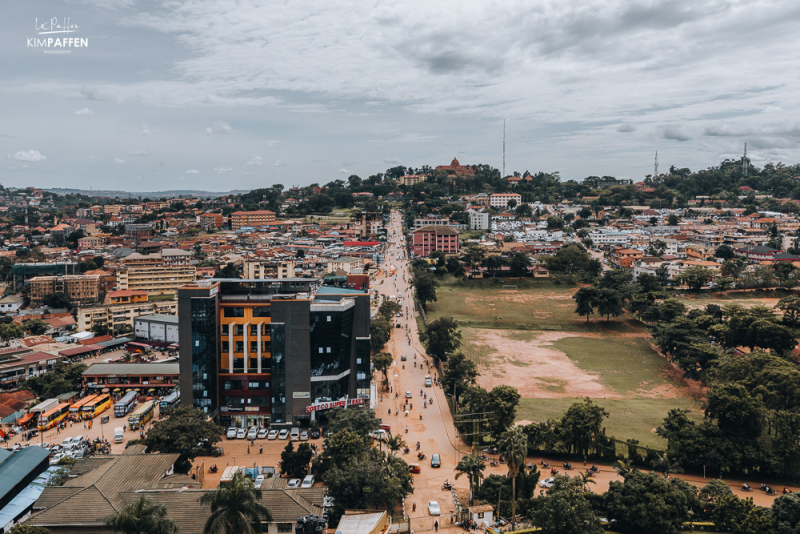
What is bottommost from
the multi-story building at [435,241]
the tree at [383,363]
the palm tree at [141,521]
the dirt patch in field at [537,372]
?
the dirt patch in field at [537,372]

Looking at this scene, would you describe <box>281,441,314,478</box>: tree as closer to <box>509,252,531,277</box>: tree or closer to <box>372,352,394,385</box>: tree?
<box>372,352,394,385</box>: tree

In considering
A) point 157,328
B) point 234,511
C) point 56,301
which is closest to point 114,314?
point 157,328

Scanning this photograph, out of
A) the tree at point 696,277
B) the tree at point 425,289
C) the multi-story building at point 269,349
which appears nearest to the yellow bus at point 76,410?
the multi-story building at point 269,349

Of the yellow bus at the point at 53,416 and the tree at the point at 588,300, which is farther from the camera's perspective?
the tree at the point at 588,300

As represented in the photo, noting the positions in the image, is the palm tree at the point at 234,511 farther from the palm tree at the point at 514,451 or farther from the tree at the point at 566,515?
the tree at the point at 566,515

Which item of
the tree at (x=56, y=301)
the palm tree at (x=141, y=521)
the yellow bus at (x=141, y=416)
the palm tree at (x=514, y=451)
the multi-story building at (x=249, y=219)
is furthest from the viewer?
the multi-story building at (x=249, y=219)

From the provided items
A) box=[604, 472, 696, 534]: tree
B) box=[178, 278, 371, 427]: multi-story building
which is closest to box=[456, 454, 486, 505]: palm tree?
box=[604, 472, 696, 534]: tree

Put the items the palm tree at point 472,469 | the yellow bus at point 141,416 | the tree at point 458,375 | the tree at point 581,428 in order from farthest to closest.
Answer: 1. the tree at point 458,375
2. the yellow bus at point 141,416
3. the tree at point 581,428
4. the palm tree at point 472,469
